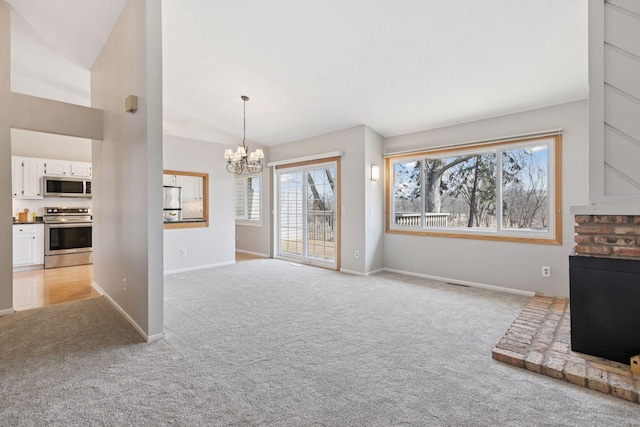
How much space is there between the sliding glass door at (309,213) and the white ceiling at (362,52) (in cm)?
142

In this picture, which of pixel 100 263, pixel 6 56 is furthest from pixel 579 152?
pixel 6 56

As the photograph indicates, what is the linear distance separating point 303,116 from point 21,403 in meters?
4.61

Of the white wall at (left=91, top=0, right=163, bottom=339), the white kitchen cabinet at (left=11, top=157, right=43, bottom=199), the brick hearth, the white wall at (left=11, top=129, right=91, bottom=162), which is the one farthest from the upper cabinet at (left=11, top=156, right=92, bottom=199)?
the brick hearth

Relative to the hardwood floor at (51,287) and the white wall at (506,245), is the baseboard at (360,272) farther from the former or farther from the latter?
the hardwood floor at (51,287)

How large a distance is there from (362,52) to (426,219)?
2.88 meters

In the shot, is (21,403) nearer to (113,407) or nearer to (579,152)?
(113,407)

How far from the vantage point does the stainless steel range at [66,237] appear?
19.5ft

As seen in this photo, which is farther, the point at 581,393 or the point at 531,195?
the point at 531,195

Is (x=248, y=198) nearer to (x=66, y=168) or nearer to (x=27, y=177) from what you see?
(x=66, y=168)

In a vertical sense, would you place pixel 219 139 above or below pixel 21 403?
above

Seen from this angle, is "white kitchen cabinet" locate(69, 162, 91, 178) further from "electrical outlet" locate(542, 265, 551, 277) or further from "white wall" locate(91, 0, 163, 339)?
"electrical outlet" locate(542, 265, 551, 277)

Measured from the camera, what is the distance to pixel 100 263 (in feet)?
13.9

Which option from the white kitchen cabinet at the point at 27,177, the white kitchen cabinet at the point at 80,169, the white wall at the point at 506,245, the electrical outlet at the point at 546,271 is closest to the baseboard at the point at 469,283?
the white wall at the point at 506,245

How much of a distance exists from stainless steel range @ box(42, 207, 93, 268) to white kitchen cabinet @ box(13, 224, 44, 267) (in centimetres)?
9
